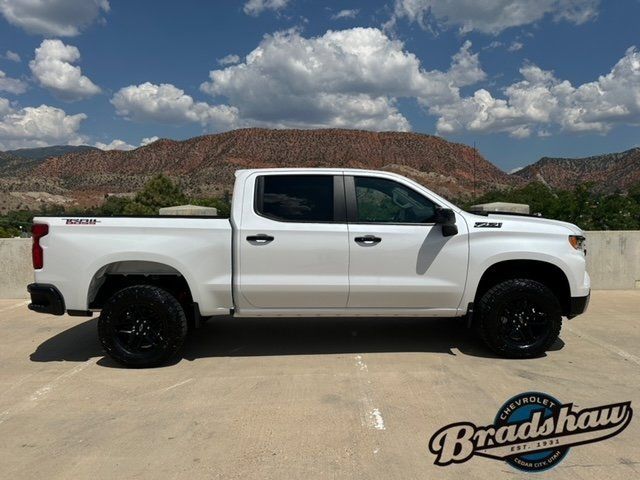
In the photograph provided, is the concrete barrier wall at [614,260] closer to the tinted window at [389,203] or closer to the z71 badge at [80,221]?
the tinted window at [389,203]

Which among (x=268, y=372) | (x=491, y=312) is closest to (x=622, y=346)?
(x=491, y=312)

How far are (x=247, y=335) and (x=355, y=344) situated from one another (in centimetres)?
130

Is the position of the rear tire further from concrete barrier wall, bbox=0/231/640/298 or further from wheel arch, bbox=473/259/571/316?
concrete barrier wall, bbox=0/231/640/298

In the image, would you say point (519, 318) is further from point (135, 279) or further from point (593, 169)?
point (593, 169)

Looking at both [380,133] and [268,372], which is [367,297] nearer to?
[268,372]

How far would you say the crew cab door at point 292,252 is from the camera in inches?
180

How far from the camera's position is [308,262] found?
459 centimetres

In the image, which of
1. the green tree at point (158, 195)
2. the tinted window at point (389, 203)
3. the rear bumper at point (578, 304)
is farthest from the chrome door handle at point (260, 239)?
the green tree at point (158, 195)

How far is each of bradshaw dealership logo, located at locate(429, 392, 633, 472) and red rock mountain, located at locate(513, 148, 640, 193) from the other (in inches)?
2203

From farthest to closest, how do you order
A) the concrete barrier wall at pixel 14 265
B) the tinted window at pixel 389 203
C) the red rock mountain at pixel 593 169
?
the red rock mountain at pixel 593 169 → the concrete barrier wall at pixel 14 265 → the tinted window at pixel 389 203

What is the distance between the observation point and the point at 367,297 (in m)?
4.67

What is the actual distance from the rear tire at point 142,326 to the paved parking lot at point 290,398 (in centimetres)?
17

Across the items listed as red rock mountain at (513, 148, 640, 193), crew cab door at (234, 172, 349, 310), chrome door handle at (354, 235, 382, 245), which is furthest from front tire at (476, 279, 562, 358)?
red rock mountain at (513, 148, 640, 193)

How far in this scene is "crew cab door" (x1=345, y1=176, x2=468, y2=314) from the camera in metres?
4.62
